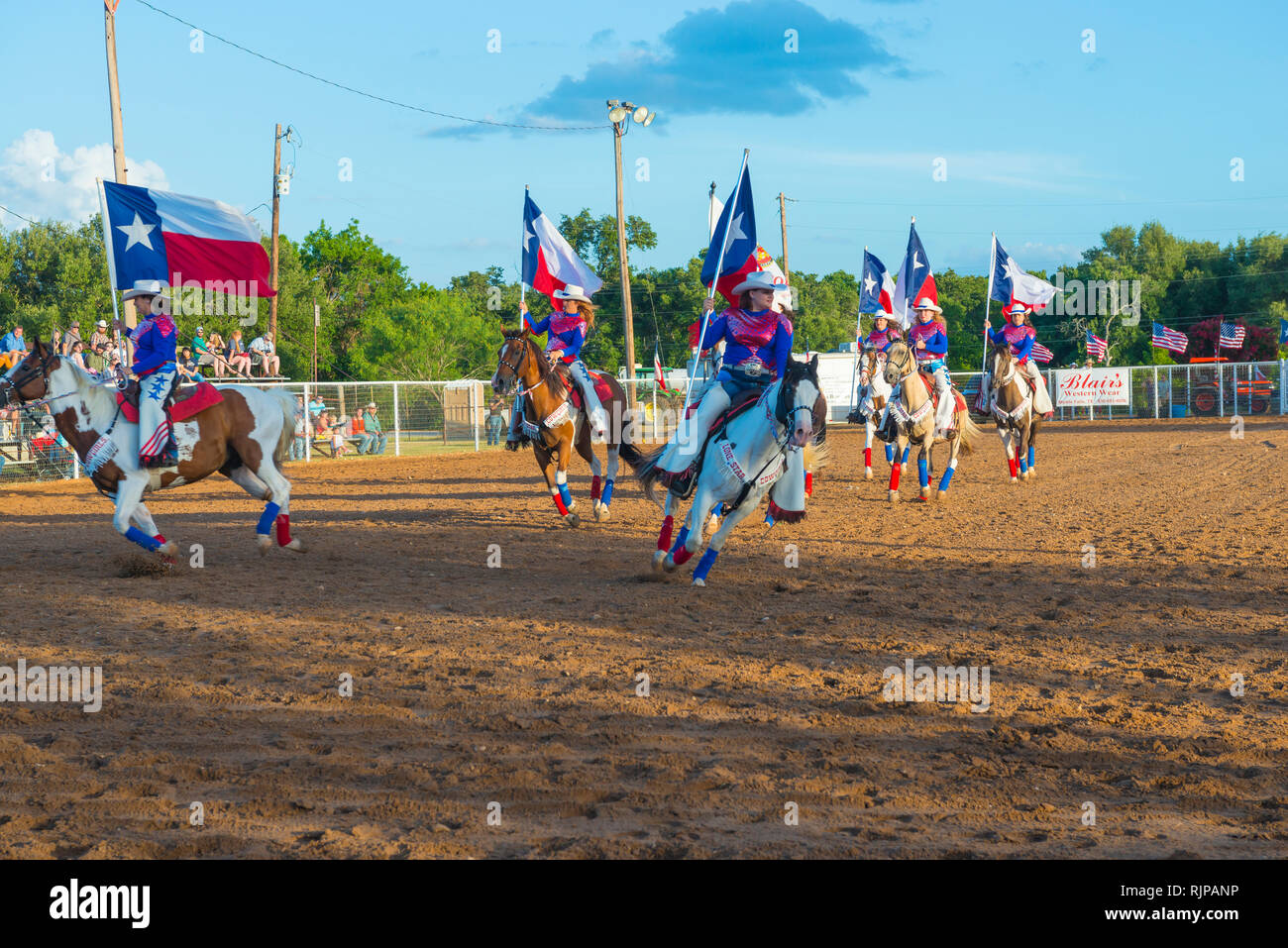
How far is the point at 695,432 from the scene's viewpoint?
30.9ft

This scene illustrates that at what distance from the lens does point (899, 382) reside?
15.5 metres

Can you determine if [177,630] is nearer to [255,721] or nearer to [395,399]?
[255,721]

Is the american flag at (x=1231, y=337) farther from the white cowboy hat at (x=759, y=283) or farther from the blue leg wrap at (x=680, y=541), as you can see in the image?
the blue leg wrap at (x=680, y=541)

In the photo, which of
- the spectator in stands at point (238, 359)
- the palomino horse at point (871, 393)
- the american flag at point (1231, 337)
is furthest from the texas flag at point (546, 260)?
the american flag at point (1231, 337)

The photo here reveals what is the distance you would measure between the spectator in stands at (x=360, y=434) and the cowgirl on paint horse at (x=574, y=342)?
59.6 ft

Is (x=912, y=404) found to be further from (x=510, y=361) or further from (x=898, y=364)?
(x=510, y=361)

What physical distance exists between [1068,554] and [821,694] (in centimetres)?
601

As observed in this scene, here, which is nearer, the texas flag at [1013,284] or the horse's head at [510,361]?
the horse's head at [510,361]

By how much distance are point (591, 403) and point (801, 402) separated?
20.4ft

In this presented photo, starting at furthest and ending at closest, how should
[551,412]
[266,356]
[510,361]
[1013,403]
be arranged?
[266,356]
[1013,403]
[551,412]
[510,361]

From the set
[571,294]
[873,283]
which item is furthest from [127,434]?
[873,283]

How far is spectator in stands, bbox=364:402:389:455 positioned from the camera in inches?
1231

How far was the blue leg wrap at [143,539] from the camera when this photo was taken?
10.1 m
